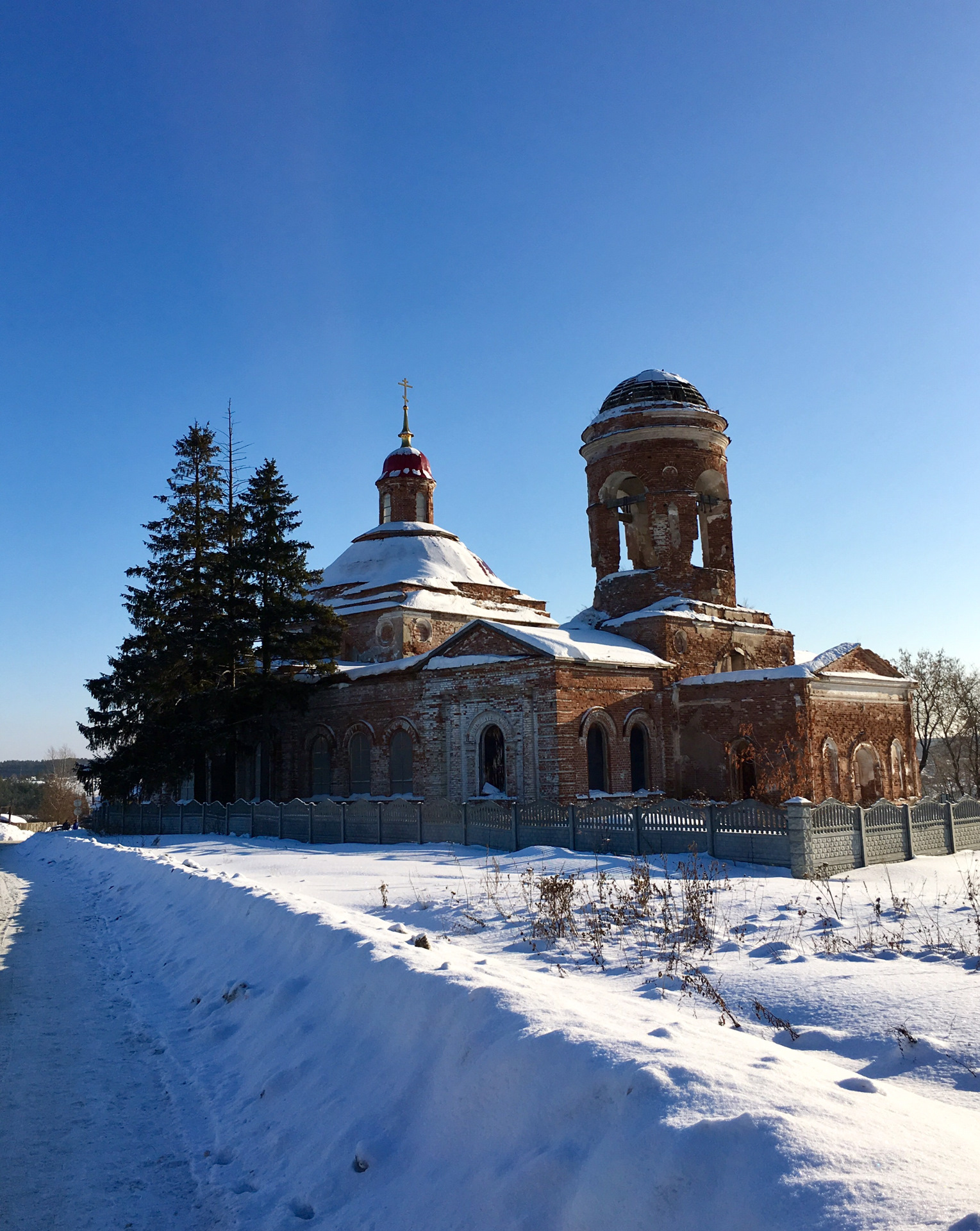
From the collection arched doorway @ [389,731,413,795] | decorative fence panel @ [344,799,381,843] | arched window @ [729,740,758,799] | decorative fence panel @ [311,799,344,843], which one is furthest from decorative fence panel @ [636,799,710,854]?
arched doorway @ [389,731,413,795]

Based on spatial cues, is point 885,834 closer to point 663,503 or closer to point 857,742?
point 857,742

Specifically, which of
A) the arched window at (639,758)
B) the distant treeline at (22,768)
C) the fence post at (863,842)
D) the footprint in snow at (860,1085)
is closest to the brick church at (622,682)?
the arched window at (639,758)

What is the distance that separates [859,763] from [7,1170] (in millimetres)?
23847

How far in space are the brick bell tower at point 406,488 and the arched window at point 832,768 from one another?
60.1ft

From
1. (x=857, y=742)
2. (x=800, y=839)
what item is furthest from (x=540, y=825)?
(x=857, y=742)

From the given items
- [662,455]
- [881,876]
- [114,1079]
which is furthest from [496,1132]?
[662,455]

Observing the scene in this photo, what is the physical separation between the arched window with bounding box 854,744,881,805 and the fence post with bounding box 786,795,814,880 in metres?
12.0

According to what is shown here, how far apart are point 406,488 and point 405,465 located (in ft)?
3.05

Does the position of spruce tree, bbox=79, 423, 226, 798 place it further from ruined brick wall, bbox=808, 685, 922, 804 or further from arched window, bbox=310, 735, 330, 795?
ruined brick wall, bbox=808, 685, 922, 804

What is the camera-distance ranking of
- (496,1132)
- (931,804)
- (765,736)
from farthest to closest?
(765,736) → (931,804) → (496,1132)

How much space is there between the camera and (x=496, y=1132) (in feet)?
12.6

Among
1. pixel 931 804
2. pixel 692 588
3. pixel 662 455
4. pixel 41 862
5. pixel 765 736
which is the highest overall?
pixel 662 455

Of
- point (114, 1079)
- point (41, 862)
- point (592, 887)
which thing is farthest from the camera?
point (41, 862)

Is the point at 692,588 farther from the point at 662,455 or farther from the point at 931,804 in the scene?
the point at 931,804
